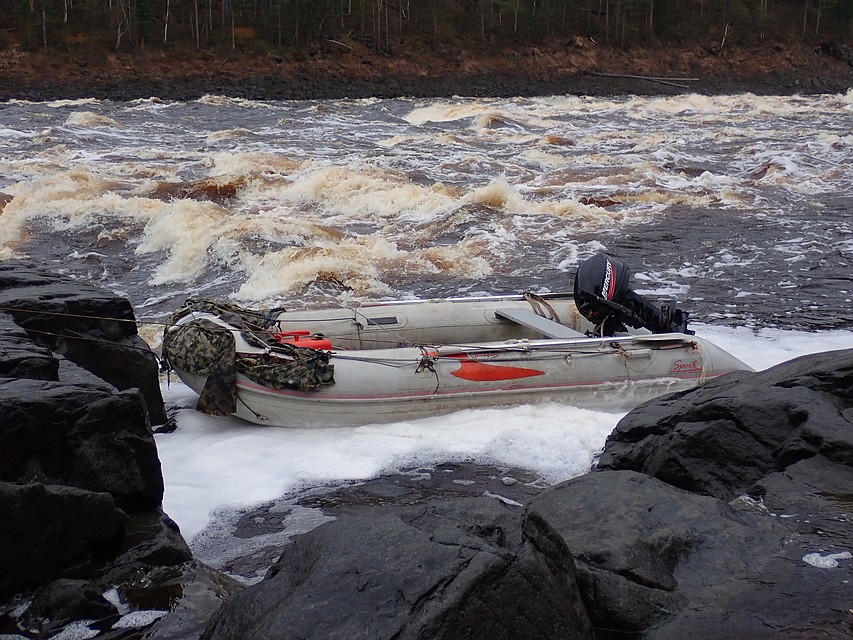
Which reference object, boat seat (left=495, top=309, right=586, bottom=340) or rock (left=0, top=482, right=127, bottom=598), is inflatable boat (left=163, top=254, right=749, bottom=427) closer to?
boat seat (left=495, top=309, right=586, bottom=340)

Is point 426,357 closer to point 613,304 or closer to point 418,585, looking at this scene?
point 613,304

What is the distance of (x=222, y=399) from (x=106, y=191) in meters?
8.81

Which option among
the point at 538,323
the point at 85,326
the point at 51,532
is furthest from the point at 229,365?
the point at 51,532

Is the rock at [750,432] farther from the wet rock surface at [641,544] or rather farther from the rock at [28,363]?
the rock at [28,363]

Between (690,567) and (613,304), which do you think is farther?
(613,304)

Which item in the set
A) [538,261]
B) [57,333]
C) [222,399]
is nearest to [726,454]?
[222,399]

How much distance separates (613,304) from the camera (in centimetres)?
701

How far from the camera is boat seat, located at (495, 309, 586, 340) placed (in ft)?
23.1

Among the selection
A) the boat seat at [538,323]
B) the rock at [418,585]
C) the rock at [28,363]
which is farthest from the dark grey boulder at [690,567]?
the boat seat at [538,323]

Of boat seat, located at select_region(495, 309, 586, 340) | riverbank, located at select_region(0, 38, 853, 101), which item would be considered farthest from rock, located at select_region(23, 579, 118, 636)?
riverbank, located at select_region(0, 38, 853, 101)

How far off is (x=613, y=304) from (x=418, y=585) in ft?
15.0

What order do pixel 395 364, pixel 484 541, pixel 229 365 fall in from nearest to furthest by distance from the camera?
pixel 484 541 → pixel 229 365 → pixel 395 364

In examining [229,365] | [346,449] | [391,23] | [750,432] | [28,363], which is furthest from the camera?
[391,23]

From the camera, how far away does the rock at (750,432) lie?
4391 millimetres
